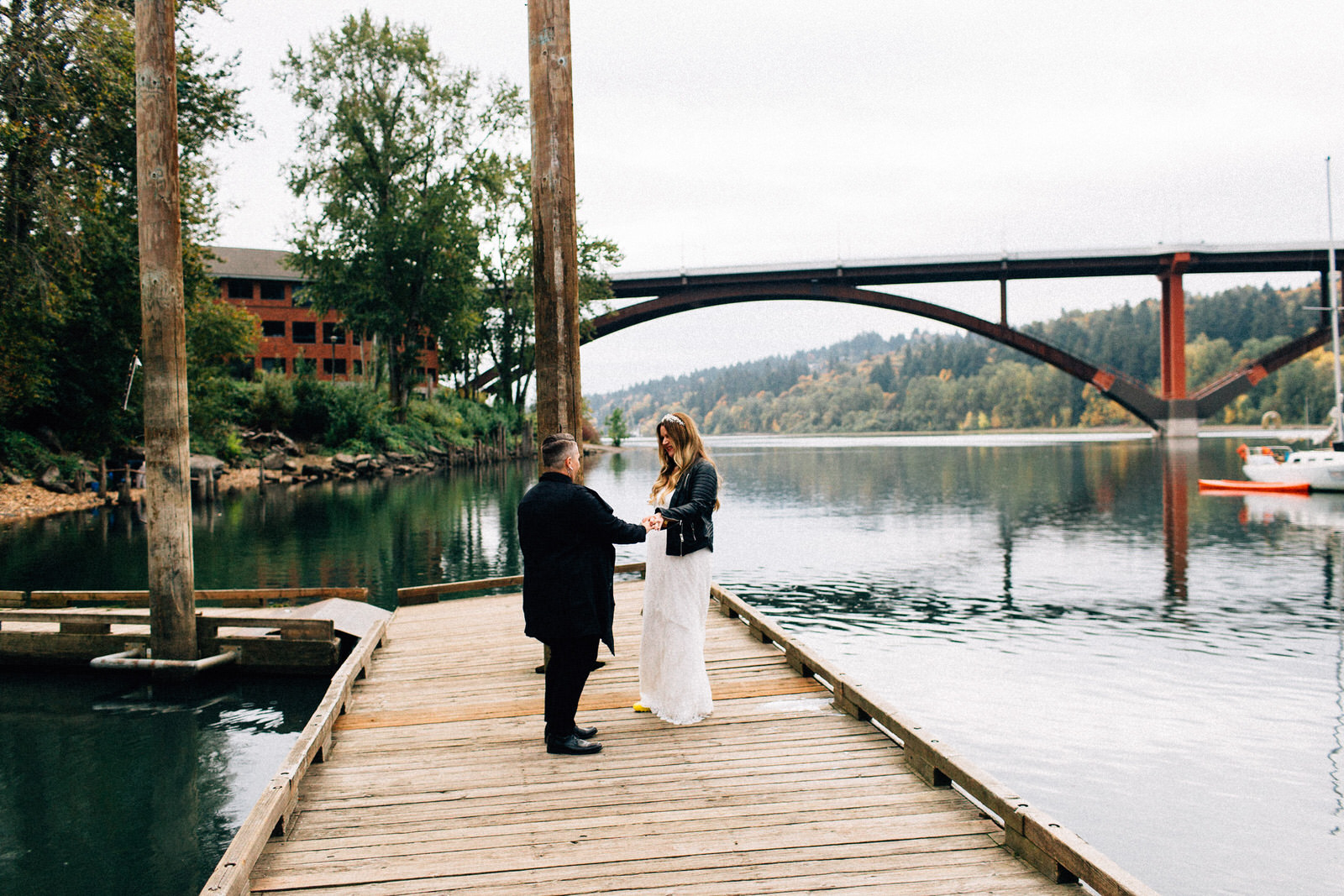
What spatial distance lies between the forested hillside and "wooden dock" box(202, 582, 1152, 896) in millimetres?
84547

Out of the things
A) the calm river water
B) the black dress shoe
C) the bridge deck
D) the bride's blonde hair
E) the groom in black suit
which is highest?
the bride's blonde hair

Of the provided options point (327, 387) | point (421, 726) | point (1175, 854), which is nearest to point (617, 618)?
point (421, 726)

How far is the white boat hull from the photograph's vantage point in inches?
1117

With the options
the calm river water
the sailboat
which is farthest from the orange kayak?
the calm river water

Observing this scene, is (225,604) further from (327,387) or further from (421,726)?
(327,387)

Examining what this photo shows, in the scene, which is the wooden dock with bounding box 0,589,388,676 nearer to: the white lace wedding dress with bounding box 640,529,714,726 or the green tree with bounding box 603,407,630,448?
the white lace wedding dress with bounding box 640,529,714,726

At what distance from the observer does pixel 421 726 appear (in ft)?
16.6

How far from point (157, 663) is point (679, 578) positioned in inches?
205

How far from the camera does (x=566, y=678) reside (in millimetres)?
4516

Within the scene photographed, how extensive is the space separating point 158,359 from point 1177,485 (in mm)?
31311

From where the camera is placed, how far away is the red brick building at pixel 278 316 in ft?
204

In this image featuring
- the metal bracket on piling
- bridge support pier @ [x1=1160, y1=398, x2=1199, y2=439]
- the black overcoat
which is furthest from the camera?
bridge support pier @ [x1=1160, y1=398, x2=1199, y2=439]

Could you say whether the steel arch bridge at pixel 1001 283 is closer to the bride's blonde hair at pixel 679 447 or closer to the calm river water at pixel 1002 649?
the calm river water at pixel 1002 649

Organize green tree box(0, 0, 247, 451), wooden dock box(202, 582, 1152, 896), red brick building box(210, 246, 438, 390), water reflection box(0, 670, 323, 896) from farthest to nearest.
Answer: red brick building box(210, 246, 438, 390)
green tree box(0, 0, 247, 451)
water reflection box(0, 670, 323, 896)
wooden dock box(202, 582, 1152, 896)
